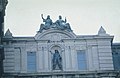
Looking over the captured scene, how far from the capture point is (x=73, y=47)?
49.3m

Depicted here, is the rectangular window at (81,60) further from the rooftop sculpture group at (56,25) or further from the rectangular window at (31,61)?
the rectangular window at (31,61)

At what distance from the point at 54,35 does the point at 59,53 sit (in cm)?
196

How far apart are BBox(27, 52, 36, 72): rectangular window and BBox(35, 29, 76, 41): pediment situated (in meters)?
1.77

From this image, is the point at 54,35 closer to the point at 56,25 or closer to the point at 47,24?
the point at 56,25

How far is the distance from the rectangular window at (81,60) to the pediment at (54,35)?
6.09 feet

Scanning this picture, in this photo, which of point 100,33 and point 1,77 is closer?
point 1,77

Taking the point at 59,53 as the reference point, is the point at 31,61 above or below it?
below

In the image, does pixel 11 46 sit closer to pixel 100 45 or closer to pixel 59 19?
pixel 59 19

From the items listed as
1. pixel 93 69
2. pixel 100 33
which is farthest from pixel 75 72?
pixel 100 33

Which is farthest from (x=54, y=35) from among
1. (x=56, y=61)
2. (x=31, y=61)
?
(x=31, y=61)

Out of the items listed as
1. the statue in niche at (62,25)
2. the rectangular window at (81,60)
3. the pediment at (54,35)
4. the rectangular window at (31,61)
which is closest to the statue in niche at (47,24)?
the pediment at (54,35)

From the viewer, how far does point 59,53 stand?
4906 cm

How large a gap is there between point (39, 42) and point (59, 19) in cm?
335

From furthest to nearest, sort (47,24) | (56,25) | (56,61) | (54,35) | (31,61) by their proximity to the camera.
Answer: (56,25), (47,24), (54,35), (31,61), (56,61)
